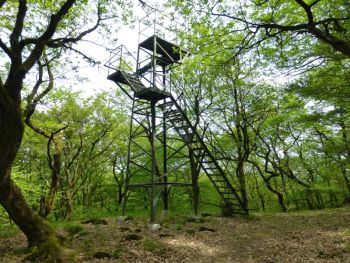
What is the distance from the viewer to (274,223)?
14.5 meters

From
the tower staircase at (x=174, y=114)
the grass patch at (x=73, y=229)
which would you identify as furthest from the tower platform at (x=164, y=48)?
the grass patch at (x=73, y=229)

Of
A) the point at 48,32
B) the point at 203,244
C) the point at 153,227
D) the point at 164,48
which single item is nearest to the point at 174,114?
the point at 164,48

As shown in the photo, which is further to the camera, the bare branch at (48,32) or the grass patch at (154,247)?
the grass patch at (154,247)

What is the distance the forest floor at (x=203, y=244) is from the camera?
317 inches

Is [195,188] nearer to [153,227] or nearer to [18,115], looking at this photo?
[153,227]

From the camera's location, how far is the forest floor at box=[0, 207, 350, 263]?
8.05 metres

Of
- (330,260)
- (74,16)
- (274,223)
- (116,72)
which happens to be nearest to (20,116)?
(74,16)

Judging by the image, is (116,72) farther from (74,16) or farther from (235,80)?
(235,80)

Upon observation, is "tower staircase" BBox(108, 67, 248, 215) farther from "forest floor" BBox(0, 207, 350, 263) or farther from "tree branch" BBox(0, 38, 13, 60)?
"tree branch" BBox(0, 38, 13, 60)

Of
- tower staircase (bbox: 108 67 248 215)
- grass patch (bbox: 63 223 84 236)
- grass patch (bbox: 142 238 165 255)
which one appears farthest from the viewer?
tower staircase (bbox: 108 67 248 215)

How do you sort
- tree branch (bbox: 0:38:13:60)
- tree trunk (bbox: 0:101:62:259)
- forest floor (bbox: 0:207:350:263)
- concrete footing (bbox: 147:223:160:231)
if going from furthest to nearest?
1. concrete footing (bbox: 147:223:160:231)
2. forest floor (bbox: 0:207:350:263)
3. tree trunk (bbox: 0:101:62:259)
4. tree branch (bbox: 0:38:13:60)

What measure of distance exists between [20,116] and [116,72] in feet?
23.6

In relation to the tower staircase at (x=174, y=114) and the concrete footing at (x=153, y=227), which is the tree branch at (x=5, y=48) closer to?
the tower staircase at (x=174, y=114)

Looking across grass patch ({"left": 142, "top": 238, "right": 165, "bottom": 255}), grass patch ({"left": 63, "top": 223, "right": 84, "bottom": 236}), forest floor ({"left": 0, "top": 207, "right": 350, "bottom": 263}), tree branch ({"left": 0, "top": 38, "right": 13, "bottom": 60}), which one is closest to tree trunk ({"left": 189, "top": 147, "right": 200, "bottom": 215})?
forest floor ({"left": 0, "top": 207, "right": 350, "bottom": 263})
